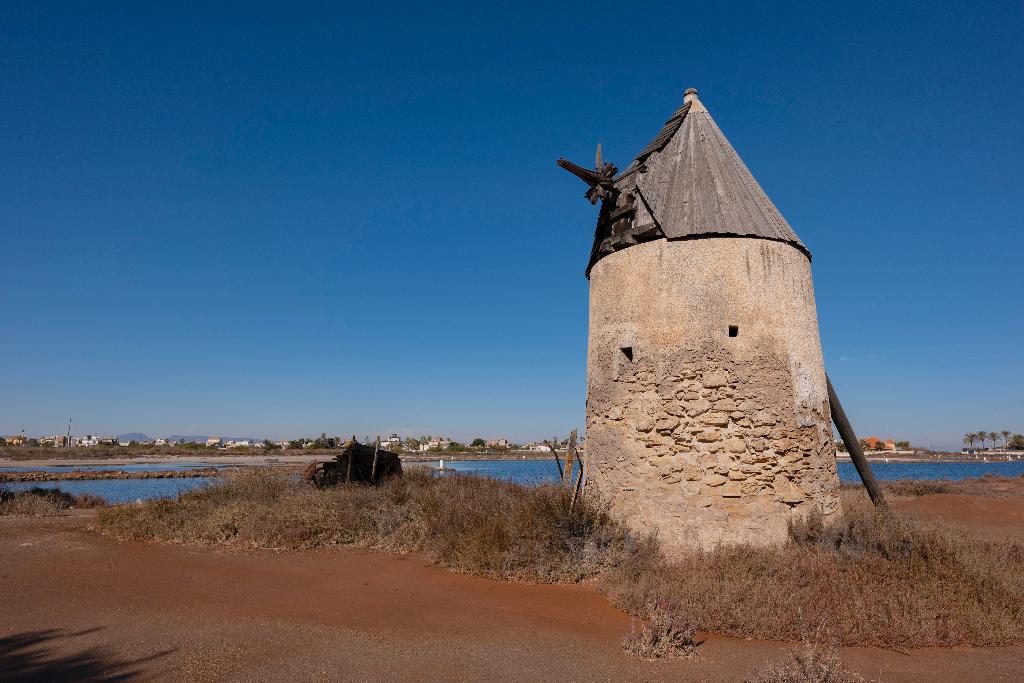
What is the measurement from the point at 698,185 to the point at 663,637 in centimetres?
690

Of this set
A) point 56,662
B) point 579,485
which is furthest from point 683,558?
point 56,662

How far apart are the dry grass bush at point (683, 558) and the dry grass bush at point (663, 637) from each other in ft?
0.10

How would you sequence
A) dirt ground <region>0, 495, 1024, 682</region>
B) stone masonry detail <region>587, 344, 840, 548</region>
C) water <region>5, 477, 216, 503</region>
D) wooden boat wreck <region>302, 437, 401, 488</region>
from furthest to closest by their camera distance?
1. water <region>5, 477, 216, 503</region>
2. wooden boat wreck <region>302, 437, 401, 488</region>
3. stone masonry detail <region>587, 344, 840, 548</region>
4. dirt ground <region>0, 495, 1024, 682</region>

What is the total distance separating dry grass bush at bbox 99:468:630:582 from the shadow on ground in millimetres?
4406

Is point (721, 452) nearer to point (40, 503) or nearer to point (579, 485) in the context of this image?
point (579, 485)

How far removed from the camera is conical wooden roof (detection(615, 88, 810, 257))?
8.84 meters

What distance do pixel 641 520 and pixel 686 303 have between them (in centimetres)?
323

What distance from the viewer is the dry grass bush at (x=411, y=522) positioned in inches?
326

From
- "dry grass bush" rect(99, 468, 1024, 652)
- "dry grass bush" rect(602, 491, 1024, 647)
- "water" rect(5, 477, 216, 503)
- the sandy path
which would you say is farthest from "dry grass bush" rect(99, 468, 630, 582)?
"water" rect(5, 477, 216, 503)

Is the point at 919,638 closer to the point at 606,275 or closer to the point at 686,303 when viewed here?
the point at 686,303

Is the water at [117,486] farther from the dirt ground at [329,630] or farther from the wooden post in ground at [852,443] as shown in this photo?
the wooden post in ground at [852,443]

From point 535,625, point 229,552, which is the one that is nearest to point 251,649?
point 535,625

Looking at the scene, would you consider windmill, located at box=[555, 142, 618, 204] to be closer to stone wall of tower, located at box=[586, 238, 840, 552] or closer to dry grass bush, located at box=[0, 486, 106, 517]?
stone wall of tower, located at box=[586, 238, 840, 552]

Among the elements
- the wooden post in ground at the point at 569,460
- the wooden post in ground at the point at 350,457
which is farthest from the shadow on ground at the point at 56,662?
the wooden post in ground at the point at 350,457
